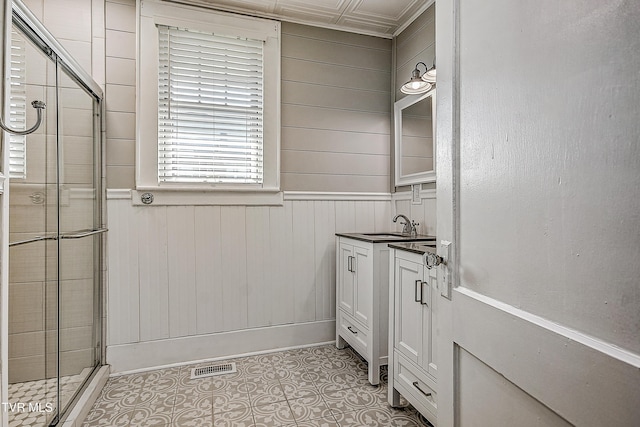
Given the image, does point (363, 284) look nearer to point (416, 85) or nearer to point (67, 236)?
point (416, 85)

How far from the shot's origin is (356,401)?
6.20 feet

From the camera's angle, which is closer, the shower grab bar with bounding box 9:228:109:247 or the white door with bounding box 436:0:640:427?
the white door with bounding box 436:0:640:427

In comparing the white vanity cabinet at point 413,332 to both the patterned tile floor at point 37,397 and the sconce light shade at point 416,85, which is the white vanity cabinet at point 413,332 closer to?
the sconce light shade at point 416,85

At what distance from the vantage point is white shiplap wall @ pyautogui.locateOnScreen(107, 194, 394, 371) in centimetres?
225

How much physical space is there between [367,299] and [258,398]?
0.86 meters

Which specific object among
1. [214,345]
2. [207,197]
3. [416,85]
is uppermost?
[416,85]

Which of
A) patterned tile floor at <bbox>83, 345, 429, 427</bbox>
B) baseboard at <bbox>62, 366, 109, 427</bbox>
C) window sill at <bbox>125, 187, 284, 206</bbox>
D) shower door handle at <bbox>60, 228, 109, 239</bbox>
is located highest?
window sill at <bbox>125, 187, 284, 206</bbox>

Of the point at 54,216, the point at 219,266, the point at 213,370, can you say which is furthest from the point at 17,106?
the point at 213,370

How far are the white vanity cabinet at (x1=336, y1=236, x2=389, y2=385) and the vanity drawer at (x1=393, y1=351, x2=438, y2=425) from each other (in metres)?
0.21

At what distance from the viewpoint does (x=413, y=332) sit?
65.8 inches

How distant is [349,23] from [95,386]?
3050 mm

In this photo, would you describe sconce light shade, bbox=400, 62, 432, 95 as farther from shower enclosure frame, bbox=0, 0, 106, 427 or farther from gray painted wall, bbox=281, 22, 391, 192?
shower enclosure frame, bbox=0, 0, 106, 427

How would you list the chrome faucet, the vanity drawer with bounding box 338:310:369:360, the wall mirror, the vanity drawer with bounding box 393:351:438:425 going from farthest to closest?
the chrome faucet → the wall mirror → the vanity drawer with bounding box 338:310:369:360 → the vanity drawer with bounding box 393:351:438:425

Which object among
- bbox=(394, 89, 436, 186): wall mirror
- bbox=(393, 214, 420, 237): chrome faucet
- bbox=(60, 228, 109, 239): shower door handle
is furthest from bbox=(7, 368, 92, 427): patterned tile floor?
bbox=(394, 89, 436, 186): wall mirror
